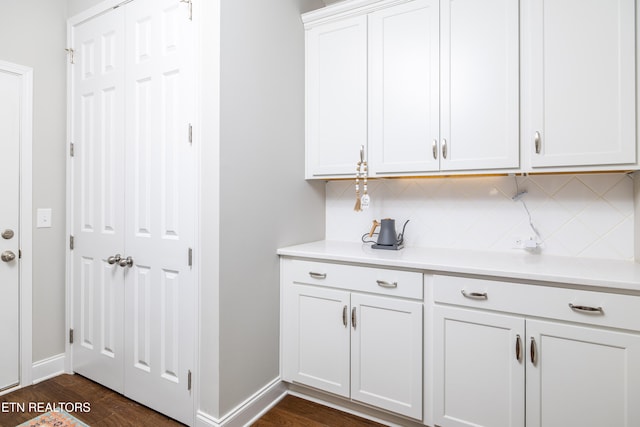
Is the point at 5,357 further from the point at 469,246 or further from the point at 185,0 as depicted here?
the point at 469,246

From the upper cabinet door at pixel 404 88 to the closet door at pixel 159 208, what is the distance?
1.05 metres

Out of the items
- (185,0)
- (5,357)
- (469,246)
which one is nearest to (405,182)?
(469,246)

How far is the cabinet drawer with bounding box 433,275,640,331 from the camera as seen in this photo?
1.27m

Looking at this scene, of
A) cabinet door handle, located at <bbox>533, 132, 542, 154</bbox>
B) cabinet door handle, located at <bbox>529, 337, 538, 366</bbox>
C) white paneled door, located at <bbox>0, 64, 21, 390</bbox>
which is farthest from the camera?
white paneled door, located at <bbox>0, 64, 21, 390</bbox>

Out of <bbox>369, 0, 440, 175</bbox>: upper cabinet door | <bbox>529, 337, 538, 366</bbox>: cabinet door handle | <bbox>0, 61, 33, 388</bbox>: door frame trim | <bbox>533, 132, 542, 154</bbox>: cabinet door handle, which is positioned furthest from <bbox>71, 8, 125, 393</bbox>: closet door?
<bbox>533, 132, 542, 154</bbox>: cabinet door handle

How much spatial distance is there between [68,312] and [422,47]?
283 cm

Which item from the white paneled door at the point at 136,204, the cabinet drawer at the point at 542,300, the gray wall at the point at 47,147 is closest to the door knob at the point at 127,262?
the white paneled door at the point at 136,204

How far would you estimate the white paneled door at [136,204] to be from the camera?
175cm

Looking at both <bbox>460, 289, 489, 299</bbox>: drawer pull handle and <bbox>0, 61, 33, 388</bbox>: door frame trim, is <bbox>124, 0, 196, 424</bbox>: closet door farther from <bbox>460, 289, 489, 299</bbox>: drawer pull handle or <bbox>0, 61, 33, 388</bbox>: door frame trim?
<bbox>460, 289, 489, 299</bbox>: drawer pull handle

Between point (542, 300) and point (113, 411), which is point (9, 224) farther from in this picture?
point (542, 300)

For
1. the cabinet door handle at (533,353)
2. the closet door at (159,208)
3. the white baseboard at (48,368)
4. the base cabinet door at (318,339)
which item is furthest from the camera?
the white baseboard at (48,368)

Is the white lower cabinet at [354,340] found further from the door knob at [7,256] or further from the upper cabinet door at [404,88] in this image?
the door knob at [7,256]

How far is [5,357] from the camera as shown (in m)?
2.01

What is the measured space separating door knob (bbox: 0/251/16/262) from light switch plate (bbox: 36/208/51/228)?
21cm
